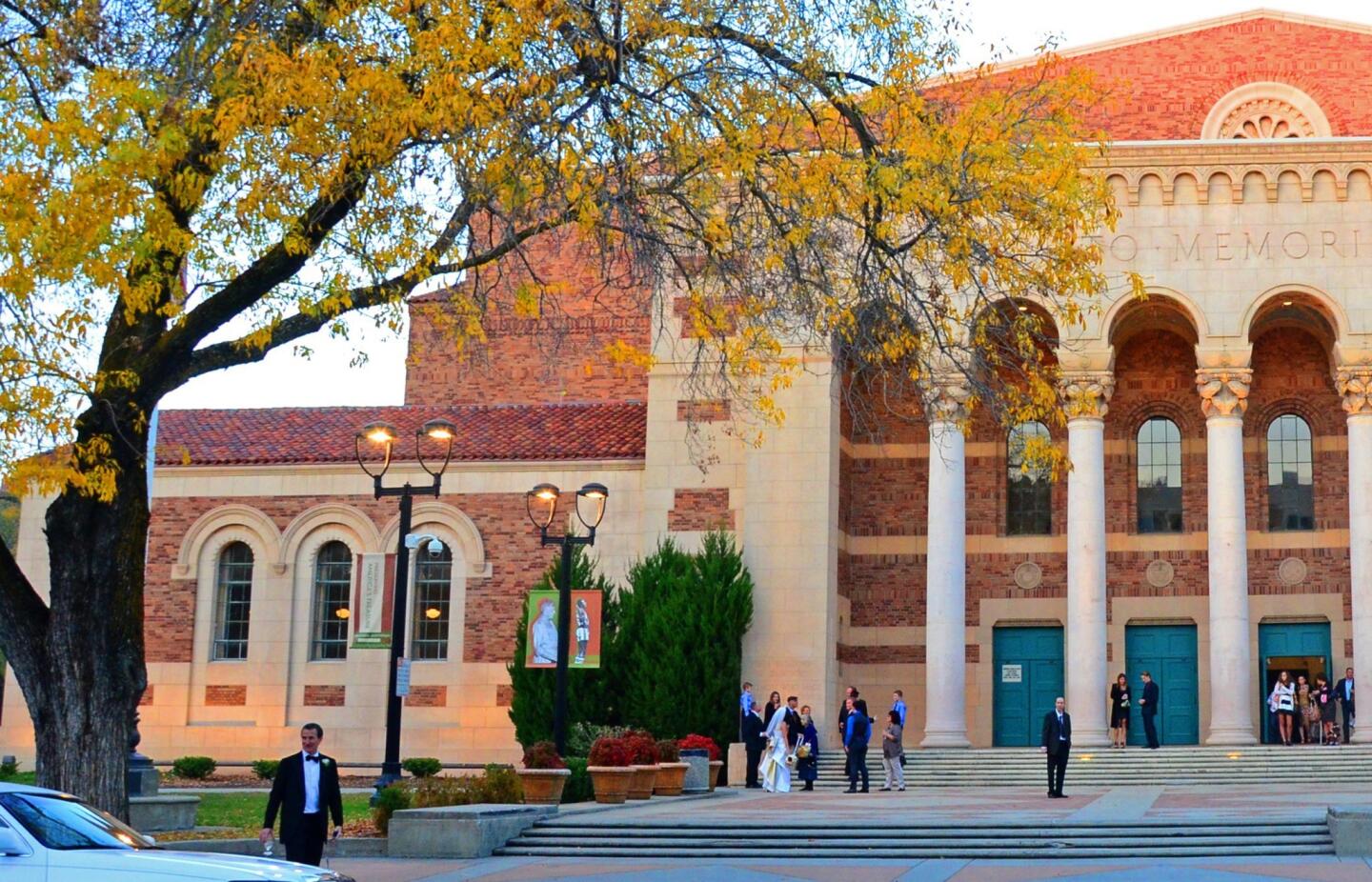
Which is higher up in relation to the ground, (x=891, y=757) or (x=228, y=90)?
(x=228, y=90)

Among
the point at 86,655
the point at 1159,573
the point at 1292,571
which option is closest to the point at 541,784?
the point at 86,655

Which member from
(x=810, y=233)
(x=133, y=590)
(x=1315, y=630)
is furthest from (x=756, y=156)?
(x=1315, y=630)

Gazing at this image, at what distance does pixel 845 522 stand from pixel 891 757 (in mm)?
8329

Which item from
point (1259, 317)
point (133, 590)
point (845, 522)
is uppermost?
point (1259, 317)

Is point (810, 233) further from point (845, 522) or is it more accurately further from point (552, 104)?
point (845, 522)

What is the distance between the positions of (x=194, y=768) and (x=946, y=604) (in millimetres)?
14561

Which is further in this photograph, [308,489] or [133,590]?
[308,489]

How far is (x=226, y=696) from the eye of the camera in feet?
119

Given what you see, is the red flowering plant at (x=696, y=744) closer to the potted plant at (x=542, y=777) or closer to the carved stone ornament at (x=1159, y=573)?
the potted plant at (x=542, y=777)

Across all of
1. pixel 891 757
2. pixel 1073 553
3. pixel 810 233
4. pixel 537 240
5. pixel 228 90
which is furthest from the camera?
pixel 537 240

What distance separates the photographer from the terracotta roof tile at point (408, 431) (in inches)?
1423

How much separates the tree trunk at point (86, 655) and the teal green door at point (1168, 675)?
25.3 m

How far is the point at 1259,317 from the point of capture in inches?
1367

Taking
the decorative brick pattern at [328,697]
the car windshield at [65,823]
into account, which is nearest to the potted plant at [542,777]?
the car windshield at [65,823]
